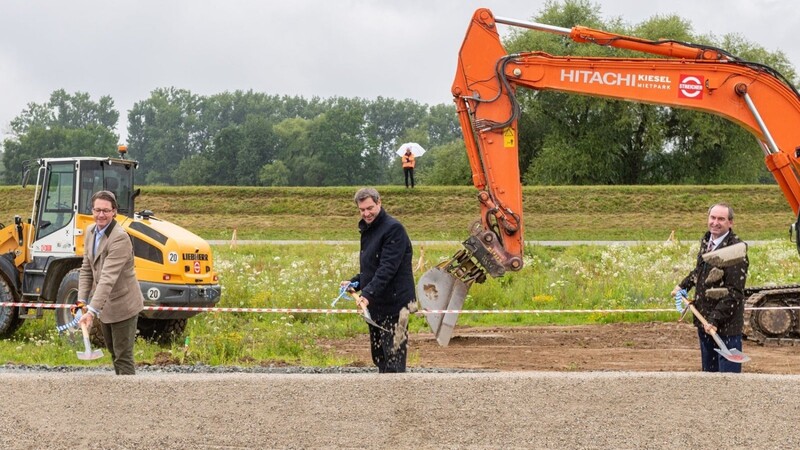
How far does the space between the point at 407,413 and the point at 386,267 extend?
163 cm

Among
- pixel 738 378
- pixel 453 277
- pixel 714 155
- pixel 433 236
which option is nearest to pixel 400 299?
pixel 738 378

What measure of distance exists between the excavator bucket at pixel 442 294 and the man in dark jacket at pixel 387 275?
568 cm

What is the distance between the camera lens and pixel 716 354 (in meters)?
8.16

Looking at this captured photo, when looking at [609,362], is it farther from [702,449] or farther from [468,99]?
[702,449]

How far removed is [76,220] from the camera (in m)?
14.4

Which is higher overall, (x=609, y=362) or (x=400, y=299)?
(x=400, y=299)

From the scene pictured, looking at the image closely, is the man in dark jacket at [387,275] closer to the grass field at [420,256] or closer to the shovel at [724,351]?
the shovel at [724,351]

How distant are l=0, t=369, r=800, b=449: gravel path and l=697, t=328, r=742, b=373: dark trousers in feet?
4.73

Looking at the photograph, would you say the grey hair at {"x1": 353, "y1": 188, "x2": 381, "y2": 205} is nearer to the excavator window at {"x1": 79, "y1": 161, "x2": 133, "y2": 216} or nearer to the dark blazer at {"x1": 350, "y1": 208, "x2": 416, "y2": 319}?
the dark blazer at {"x1": 350, "y1": 208, "x2": 416, "y2": 319}

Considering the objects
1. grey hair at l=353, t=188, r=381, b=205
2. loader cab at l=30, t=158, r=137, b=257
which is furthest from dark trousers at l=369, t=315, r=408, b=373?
loader cab at l=30, t=158, r=137, b=257

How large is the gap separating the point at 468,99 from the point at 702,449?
8233mm

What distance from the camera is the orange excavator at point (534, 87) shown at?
13031 millimetres

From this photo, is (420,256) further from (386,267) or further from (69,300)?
(386,267)

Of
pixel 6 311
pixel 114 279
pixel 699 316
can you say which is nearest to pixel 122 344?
pixel 114 279
